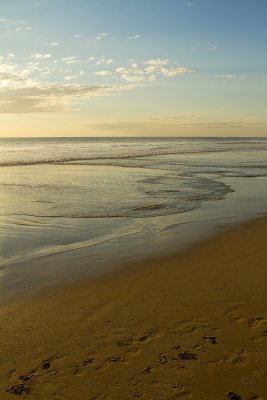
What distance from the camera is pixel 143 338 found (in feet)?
16.8

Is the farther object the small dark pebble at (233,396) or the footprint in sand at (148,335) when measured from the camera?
the footprint in sand at (148,335)

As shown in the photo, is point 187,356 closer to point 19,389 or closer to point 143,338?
point 143,338

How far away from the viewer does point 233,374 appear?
435 centimetres

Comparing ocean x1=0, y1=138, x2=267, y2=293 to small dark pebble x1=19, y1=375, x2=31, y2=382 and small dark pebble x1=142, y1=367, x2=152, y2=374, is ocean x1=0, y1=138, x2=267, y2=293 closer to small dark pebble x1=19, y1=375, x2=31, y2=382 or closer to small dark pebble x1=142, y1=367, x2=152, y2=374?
small dark pebble x1=19, y1=375, x2=31, y2=382

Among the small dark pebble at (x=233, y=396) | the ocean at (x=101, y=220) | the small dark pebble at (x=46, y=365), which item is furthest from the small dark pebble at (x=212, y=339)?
the ocean at (x=101, y=220)

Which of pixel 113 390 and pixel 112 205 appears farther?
pixel 112 205

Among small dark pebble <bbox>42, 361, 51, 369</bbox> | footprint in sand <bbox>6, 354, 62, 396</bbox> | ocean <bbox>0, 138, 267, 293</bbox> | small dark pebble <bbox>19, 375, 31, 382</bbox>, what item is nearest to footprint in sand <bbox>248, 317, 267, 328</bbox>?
footprint in sand <bbox>6, 354, 62, 396</bbox>

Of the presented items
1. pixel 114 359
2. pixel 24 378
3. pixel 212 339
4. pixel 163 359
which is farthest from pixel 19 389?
pixel 212 339

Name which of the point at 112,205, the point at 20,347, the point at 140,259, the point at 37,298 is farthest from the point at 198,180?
the point at 20,347

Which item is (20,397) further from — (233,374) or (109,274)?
(109,274)

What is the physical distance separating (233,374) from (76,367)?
175 centimetres

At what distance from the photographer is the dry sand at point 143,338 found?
4.18 m

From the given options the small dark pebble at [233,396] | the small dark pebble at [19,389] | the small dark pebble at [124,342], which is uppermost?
the small dark pebble at [124,342]

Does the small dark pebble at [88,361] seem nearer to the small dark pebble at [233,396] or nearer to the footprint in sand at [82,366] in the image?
the footprint in sand at [82,366]
